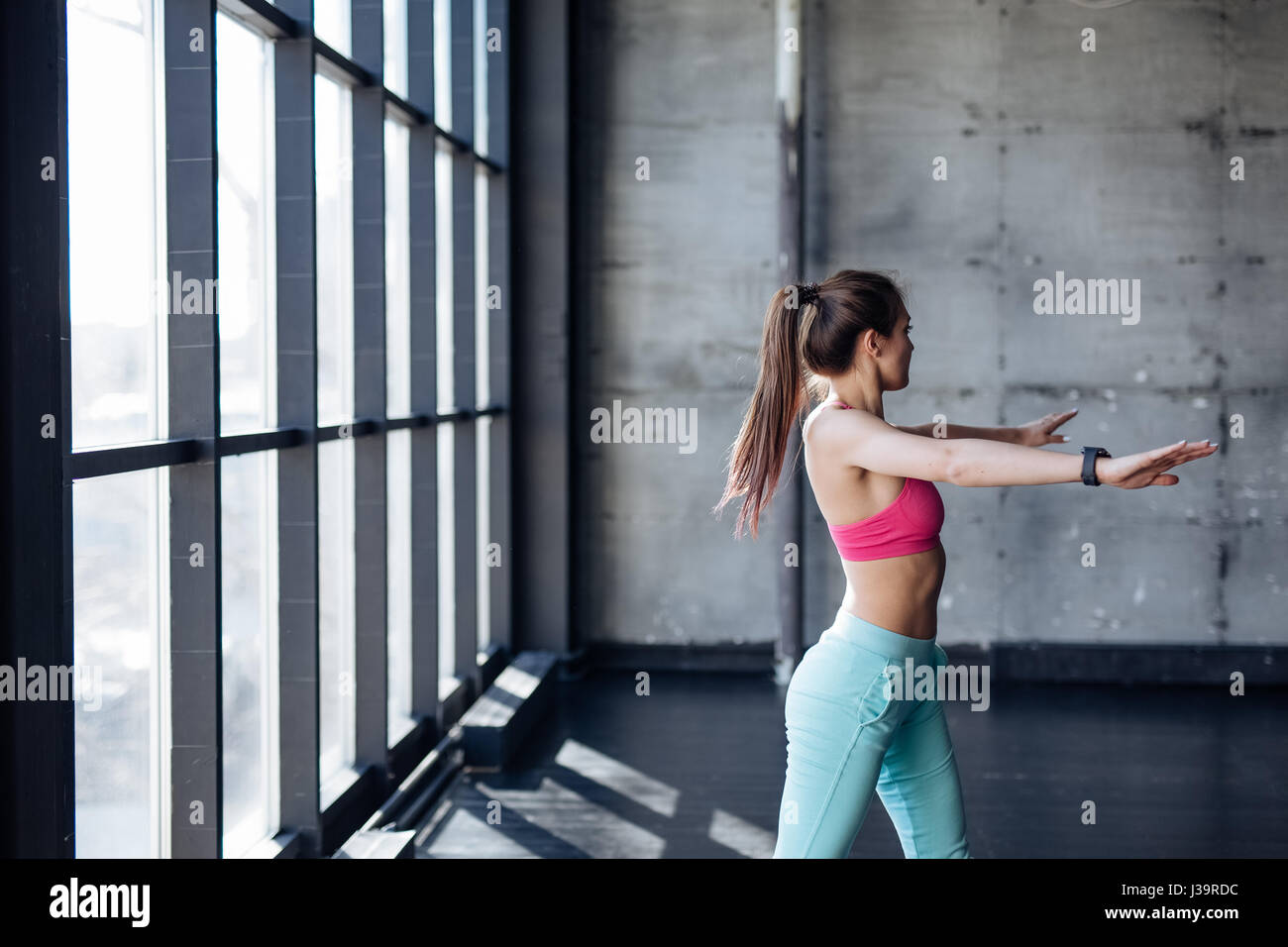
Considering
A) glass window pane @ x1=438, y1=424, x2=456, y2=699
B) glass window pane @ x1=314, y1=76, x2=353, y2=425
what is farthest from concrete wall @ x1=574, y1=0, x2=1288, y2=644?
glass window pane @ x1=314, y1=76, x2=353, y2=425

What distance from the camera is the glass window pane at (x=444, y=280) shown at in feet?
19.3

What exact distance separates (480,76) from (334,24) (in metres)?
2.23

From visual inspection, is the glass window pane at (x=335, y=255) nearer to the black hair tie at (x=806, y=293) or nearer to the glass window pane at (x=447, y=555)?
Result: the glass window pane at (x=447, y=555)

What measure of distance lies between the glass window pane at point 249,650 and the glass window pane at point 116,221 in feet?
2.05

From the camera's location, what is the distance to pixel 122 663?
297 centimetres

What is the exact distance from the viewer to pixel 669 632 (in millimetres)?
7367

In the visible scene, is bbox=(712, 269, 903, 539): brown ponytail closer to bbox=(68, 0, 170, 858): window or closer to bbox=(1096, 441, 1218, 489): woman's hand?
bbox=(1096, 441, 1218, 489): woman's hand

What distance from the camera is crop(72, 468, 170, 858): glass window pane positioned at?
2789 millimetres

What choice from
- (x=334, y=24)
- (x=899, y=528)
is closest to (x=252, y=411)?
(x=334, y=24)

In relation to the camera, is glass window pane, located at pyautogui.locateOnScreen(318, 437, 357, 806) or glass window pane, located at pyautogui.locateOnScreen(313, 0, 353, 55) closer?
glass window pane, located at pyautogui.locateOnScreen(313, 0, 353, 55)

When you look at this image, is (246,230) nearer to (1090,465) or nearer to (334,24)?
(334,24)

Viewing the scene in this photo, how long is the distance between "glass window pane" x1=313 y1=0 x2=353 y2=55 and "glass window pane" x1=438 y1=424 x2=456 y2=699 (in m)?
1.99

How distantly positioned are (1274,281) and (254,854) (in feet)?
20.5

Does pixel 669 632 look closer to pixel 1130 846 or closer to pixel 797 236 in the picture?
pixel 797 236
